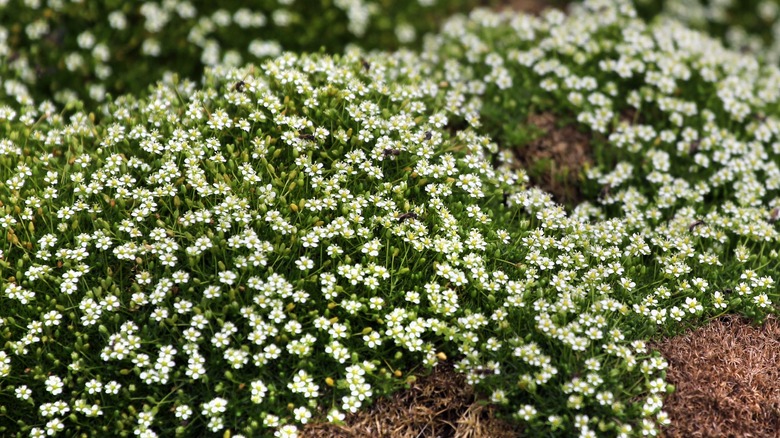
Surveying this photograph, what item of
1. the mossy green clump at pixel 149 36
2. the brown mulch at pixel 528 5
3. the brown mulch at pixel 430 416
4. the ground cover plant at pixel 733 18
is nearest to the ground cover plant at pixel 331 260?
the brown mulch at pixel 430 416

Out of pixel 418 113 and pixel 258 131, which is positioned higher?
pixel 258 131

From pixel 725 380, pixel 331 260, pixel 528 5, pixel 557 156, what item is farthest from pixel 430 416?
pixel 528 5

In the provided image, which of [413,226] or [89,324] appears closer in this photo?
[89,324]

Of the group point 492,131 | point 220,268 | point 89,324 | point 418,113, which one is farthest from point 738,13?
point 89,324

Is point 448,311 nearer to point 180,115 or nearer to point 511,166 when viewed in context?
point 511,166

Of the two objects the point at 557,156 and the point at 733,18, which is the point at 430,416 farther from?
the point at 733,18

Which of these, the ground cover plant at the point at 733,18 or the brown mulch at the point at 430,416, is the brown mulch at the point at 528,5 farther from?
the brown mulch at the point at 430,416

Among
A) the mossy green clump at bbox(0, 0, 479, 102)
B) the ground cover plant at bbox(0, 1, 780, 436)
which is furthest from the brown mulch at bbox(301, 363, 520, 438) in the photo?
the mossy green clump at bbox(0, 0, 479, 102)
